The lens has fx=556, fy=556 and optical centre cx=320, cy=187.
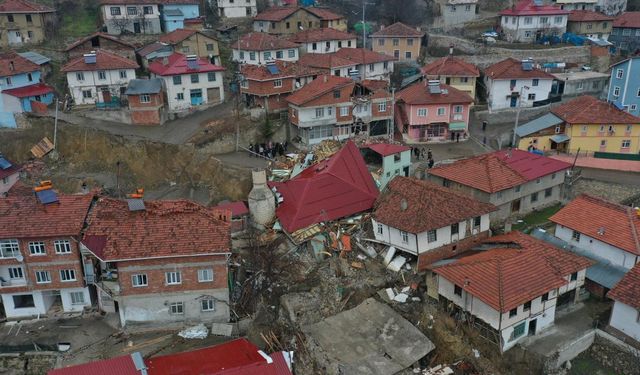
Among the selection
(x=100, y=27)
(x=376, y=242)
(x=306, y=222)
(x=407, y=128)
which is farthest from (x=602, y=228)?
(x=100, y=27)

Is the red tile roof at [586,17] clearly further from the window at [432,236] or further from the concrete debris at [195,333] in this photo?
the concrete debris at [195,333]

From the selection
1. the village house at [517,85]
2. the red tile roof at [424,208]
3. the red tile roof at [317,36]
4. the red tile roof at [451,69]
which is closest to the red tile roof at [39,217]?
the red tile roof at [424,208]

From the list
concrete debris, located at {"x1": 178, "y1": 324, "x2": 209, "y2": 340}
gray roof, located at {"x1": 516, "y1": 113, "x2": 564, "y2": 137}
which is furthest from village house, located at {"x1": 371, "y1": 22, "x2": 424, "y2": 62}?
concrete debris, located at {"x1": 178, "y1": 324, "x2": 209, "y2": 340}

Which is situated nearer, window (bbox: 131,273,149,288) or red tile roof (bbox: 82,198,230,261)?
red tile roof (bbox: 82,198,230,261)

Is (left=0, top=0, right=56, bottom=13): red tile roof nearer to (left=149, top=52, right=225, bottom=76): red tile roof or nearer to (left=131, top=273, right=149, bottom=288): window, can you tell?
(left=149, top=52, right=225, bottom=76): red tile roof

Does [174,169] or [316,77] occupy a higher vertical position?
[316,77]

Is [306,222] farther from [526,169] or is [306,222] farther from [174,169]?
[526,169]
